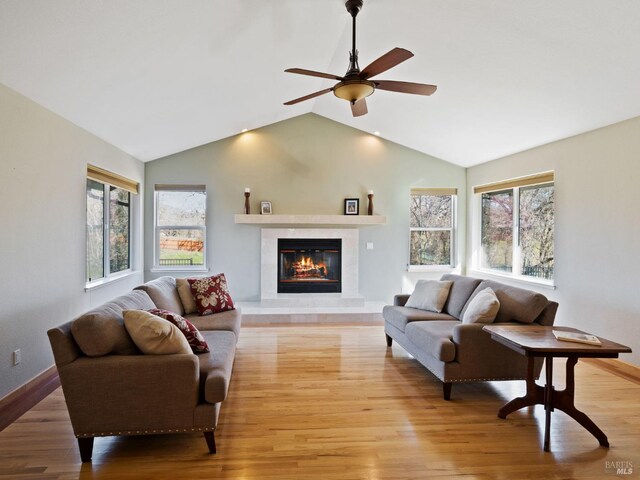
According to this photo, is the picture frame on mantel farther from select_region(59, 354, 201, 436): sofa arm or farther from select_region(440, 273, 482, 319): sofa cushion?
select_region(59, 354, 201, 436): sofa arm

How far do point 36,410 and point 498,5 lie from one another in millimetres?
4452

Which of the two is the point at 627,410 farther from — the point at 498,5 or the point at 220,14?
the point at 220,14

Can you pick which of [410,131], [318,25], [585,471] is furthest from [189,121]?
[585,471]

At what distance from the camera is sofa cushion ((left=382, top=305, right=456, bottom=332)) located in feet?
12.5

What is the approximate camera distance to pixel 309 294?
6156 mm

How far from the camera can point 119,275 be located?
5.09 metres

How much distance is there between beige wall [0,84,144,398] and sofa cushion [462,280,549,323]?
12.5 ft

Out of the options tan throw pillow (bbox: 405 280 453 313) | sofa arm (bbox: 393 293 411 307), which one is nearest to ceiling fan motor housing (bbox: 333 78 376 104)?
tan throw pillow (bbox: 405 280 453 313)

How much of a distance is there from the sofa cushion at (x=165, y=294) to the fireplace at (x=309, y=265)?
2.38m

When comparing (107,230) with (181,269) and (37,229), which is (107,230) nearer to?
(181,269)

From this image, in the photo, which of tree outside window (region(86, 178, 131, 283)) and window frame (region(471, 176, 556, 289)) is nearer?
tree outside window (region(86, 178, 131, 283))

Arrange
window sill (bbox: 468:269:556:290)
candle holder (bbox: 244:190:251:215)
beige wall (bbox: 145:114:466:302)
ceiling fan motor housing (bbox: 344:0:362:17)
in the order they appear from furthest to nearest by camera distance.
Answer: beige wall (bbox: 145:114:466:302), candle holder (bbox: 244:190:251:215), window sill (bbox: 468:269:556:290), ceiling fan motor housing (bbox: 344:0:362:17)

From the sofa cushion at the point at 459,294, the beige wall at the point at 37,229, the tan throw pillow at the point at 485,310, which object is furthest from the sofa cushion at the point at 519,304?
the beige wall at the point at 37,229

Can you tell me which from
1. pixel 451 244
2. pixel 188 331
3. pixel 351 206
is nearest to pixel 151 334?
pixel 188 331
